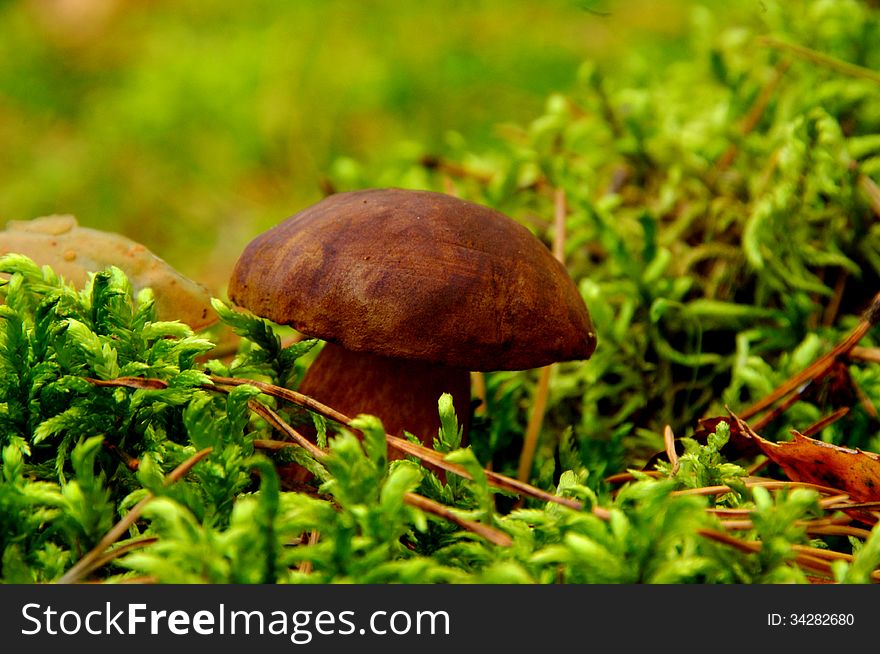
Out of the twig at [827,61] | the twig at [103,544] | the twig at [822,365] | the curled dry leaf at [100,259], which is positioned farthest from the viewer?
the twig at [827,61]

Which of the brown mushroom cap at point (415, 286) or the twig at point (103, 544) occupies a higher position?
the brown mushroom cap at point (415, 286)

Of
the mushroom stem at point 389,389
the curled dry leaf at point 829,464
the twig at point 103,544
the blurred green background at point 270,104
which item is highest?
the blurred green background at point 270,104

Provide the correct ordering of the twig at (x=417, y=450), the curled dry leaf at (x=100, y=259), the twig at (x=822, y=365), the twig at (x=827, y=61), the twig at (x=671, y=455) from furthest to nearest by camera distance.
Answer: the twig at (x=827, y=61), the twig at (x=822, y=365), the curled dry leaf at (x=100, y=259), the twig at (x=671, y=455), the twig at (x=417, y=450)

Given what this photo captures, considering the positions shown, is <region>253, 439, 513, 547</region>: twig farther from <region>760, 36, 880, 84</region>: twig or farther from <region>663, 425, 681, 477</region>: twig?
<region>760, 36, 880, 84</region>: twig

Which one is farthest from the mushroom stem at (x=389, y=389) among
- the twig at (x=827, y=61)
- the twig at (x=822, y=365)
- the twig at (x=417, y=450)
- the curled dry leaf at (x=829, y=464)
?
the twig at (x=827, y=61)

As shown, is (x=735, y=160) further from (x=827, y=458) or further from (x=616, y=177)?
(x=827, y=458)

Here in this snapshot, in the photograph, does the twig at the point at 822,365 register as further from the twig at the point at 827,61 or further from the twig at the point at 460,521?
the twig at the point at 460,521

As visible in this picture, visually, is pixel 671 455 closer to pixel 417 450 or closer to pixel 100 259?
pixel 417 450
